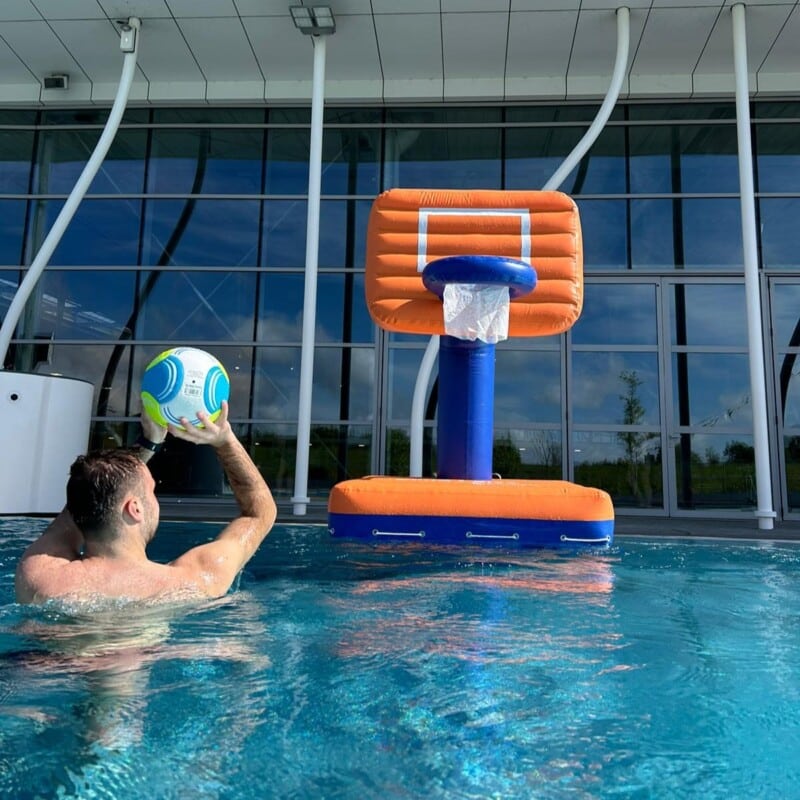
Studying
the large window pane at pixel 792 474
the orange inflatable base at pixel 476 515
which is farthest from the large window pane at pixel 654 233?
the orange inflatable base at pixel 476 515

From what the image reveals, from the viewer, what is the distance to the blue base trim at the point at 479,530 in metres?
4.18

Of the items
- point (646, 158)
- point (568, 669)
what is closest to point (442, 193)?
point (568, 669)

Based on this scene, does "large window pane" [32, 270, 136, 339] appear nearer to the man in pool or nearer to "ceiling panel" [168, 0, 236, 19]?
"ceiling panel" [168, 0, 236, 19]

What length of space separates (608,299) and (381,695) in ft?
25.7

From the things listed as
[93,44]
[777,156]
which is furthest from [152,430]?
[777,156]

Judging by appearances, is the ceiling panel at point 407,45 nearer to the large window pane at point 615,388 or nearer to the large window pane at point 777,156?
the large window pane at point 615,388

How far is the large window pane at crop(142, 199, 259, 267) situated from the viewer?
941 centimetres

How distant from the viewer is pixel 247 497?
8.44 feet

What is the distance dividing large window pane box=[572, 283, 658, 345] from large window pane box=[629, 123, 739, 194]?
1378 mm

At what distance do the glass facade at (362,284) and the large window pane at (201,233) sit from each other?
0.03 m

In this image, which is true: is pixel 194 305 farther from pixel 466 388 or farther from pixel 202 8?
pixel 466 388

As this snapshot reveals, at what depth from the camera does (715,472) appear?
27.5ft

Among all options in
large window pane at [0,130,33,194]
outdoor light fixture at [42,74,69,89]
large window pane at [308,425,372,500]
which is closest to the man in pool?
large window pane at [308,425,372,500]

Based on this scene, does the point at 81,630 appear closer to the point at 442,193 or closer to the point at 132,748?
the point at 132,748
